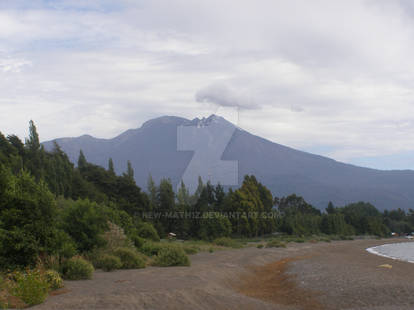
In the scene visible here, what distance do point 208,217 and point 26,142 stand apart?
25.2 meters

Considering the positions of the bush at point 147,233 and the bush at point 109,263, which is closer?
the bush at point 109,263

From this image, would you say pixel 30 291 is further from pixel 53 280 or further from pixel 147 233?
pixel 147 233

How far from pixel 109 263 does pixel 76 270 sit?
365 cm

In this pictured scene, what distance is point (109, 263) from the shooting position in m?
18.4

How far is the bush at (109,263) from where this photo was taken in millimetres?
18375

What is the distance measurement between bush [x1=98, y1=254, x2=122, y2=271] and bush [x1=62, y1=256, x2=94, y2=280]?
329cm

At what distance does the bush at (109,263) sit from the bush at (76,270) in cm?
329

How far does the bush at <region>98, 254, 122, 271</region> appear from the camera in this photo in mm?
18375

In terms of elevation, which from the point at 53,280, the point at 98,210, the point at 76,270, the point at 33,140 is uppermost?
the point at 33,140

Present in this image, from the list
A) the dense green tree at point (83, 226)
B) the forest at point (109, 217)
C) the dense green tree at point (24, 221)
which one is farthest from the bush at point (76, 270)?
the dense green tree at point (83, 226)

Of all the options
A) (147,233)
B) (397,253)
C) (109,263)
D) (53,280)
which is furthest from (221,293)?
(397,253)

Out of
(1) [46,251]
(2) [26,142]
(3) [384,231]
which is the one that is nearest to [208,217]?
(2) [26,142]

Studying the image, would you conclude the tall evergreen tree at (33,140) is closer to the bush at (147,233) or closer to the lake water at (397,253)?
the bush at (147,233)

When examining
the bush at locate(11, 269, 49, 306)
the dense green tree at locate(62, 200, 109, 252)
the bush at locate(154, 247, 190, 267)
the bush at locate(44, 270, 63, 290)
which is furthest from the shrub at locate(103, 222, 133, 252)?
the bush at locate(11, 269, 49, 306)
